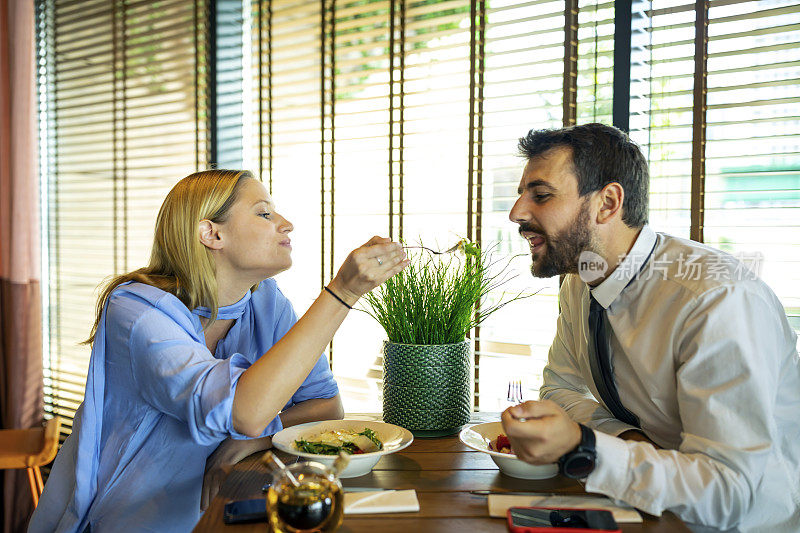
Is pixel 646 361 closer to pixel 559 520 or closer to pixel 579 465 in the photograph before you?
pixel 579 465

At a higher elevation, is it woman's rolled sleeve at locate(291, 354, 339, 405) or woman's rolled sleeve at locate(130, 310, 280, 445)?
woman's rolled sleeve at locate(130, 310, 280, 445)

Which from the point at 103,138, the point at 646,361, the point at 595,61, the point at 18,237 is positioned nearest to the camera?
the point at 646,361

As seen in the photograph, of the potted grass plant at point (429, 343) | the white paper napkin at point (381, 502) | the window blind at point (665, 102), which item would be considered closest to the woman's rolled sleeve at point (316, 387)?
the potted grass plant at point (429, 343)

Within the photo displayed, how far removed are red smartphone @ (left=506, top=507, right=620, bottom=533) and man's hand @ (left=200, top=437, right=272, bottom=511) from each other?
73cm

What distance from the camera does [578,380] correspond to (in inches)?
73.3

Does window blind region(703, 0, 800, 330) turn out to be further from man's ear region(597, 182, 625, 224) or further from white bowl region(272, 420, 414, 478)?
white bowl region(272, 420, 414, 478)

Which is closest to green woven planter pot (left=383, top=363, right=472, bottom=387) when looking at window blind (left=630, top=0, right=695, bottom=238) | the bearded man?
the bearded man

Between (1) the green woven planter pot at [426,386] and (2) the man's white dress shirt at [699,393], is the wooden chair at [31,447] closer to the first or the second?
(1) the green woven planter pot at [426,386]

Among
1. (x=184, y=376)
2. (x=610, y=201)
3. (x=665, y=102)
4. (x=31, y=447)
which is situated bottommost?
(x=31, y=447)

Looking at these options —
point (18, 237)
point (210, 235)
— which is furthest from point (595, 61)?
point (18, 237)

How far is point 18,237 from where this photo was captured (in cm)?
341

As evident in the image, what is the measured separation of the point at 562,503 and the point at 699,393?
1.12ft

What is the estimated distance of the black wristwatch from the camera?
120 cm

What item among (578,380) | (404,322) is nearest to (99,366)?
(404,322)
